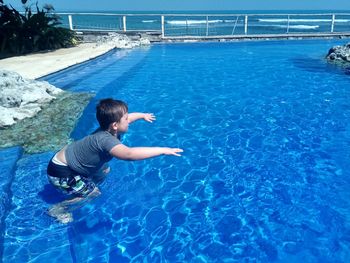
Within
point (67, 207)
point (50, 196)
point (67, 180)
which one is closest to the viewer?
point (67, 180)

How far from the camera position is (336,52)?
1516 centimetres

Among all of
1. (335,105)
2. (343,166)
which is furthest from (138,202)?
(335,105)

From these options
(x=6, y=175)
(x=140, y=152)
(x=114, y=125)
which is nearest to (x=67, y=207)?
(x=6, y=175)

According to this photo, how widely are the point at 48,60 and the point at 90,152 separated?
34.9 ft

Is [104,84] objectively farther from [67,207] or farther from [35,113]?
[67,207]

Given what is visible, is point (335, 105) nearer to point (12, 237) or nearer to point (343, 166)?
point (343, 166)

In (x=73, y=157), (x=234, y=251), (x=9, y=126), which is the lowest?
(x=234, y=251)

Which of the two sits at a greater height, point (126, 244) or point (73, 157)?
point (73, 157)

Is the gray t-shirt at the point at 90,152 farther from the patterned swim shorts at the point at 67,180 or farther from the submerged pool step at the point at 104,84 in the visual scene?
the submerged pool step at the point at 104,84

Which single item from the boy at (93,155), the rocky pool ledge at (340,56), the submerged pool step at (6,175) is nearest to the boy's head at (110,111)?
the boy at (93,155)

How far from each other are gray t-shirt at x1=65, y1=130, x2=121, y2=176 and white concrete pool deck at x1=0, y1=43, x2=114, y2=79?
7.68 metres

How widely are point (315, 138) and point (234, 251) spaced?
3.87 m

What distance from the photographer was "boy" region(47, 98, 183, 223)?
354 centimetres

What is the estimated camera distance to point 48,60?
13367mm
